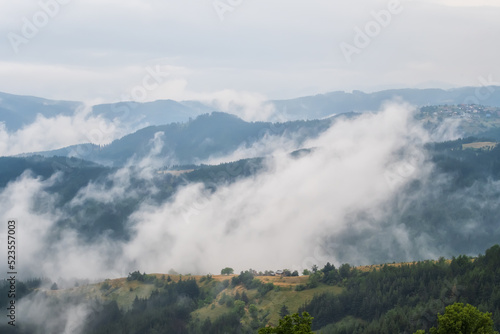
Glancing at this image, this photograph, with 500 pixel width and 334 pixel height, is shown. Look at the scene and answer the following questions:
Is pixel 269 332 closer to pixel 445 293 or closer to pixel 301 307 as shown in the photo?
pixel 445 293

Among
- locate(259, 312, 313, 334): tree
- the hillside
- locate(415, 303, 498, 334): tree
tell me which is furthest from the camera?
the hillside

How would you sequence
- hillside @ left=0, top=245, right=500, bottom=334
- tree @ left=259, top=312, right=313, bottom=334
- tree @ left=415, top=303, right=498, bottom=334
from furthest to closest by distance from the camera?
hillside @ left=0, top=245, right=500, bottom=334
tree @ left=415, top=303, right=498, bottom=334
tree @ left=259, top=312, right=313, bottom=334

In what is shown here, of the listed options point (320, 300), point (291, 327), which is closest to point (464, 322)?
point (291, 327)

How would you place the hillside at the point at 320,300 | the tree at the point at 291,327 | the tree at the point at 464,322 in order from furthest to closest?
1. the hillside at the point at 320,300
2. the tree at the point at 464,322
3. the tree at the point at 291,327

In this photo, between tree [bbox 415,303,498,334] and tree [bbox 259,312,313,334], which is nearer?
tree [bbox 259,312,313,334]

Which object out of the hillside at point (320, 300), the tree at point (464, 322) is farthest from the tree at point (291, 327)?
the hillside at point (320, 300)

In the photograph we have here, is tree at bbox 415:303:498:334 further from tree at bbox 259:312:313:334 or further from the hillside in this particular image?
the hillside

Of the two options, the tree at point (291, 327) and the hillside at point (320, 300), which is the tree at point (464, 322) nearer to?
the tree at point (291, 327)

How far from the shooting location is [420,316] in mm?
115312

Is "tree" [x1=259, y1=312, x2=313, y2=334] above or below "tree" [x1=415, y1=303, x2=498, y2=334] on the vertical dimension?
above

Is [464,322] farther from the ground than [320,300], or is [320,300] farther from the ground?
[464,322]

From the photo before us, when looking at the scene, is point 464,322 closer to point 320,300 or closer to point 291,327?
point 291,327

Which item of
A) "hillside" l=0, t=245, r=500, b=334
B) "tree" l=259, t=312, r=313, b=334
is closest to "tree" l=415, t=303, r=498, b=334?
"tree" l=259, t=312, r=313, b=334

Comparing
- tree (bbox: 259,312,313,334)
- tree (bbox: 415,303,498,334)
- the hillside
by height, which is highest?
tree (bbox: 259,312,313,334)
